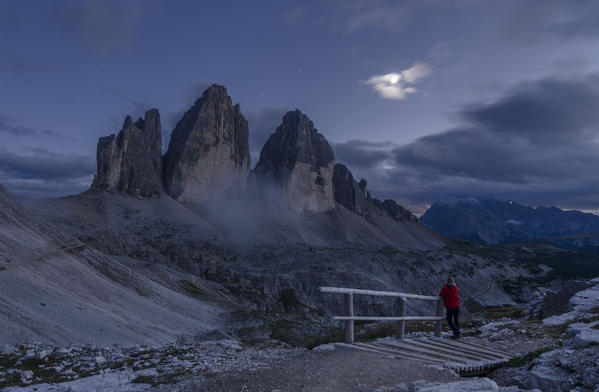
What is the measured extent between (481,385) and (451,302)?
8.18m

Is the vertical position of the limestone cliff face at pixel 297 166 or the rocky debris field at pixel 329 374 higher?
the limestone cliff face at pixel 297 166

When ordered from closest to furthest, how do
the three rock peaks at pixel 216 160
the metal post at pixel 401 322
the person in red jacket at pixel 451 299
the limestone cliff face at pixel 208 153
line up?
the metal post at pixel 401 322, the person in red jacket at pixel 451 299, the three rock peaks at pixel 216 160, the limestone cliff face at pixel 208 153

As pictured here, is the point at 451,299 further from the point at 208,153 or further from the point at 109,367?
the point at 208,153

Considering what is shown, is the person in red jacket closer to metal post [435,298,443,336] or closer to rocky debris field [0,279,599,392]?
metal post [435,298,443,336]

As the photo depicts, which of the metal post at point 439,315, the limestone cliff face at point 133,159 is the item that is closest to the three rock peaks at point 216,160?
the limestone cliff face at point 133,159

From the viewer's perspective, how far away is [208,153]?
153 metres

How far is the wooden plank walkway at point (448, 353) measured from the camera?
8953 mm

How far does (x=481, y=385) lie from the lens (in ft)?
21.3

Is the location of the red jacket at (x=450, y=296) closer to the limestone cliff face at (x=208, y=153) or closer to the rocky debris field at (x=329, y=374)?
the rocky debris field at (x=329, y=374)

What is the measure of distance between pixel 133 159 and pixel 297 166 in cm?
7296

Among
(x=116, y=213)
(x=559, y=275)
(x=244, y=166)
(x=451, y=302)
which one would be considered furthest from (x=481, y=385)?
(x=244, y=166)

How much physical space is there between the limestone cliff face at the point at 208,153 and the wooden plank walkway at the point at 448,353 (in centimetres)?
13864

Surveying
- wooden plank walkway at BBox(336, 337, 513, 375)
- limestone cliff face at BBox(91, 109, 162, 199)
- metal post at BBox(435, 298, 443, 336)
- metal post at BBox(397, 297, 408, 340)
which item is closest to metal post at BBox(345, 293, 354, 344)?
wooden plank walkway at BBox(336, 337, 513, 375)

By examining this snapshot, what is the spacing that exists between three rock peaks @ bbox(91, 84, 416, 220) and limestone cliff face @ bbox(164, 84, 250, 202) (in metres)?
0.38
